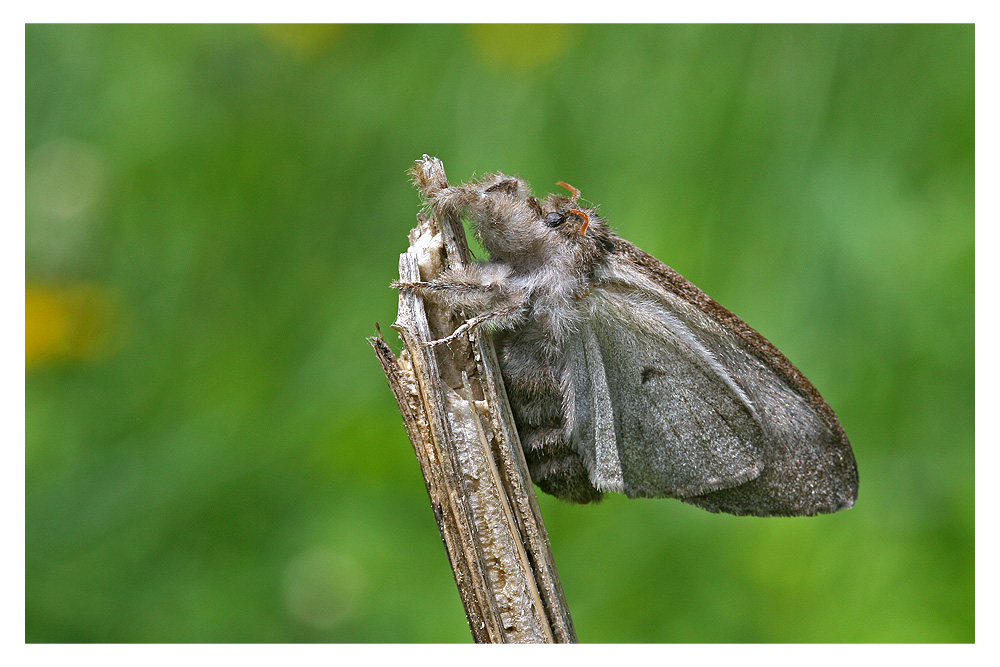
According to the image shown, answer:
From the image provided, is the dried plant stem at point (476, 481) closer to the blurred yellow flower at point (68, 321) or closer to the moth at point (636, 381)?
the moth at point (636, 381)

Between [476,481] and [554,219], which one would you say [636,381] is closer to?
[554,219]

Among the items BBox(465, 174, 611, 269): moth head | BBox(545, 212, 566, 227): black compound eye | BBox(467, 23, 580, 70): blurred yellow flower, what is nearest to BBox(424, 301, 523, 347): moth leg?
BBox(465, 174, 611, 269): moth head

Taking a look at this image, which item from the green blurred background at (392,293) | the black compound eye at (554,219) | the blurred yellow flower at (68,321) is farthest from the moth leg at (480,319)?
the blurred yellow flower at (68,321)

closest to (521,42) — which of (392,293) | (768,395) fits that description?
(392,293)

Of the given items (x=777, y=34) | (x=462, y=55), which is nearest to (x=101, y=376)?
(x=462, y=55)

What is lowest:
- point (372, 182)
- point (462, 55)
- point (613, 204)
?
point (613, 204)

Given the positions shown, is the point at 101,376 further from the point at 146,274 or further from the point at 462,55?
the point at 462,55

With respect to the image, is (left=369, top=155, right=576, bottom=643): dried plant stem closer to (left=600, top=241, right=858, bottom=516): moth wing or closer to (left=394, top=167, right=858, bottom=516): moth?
(left=394, top=167, right=858, bottom=516): moth
